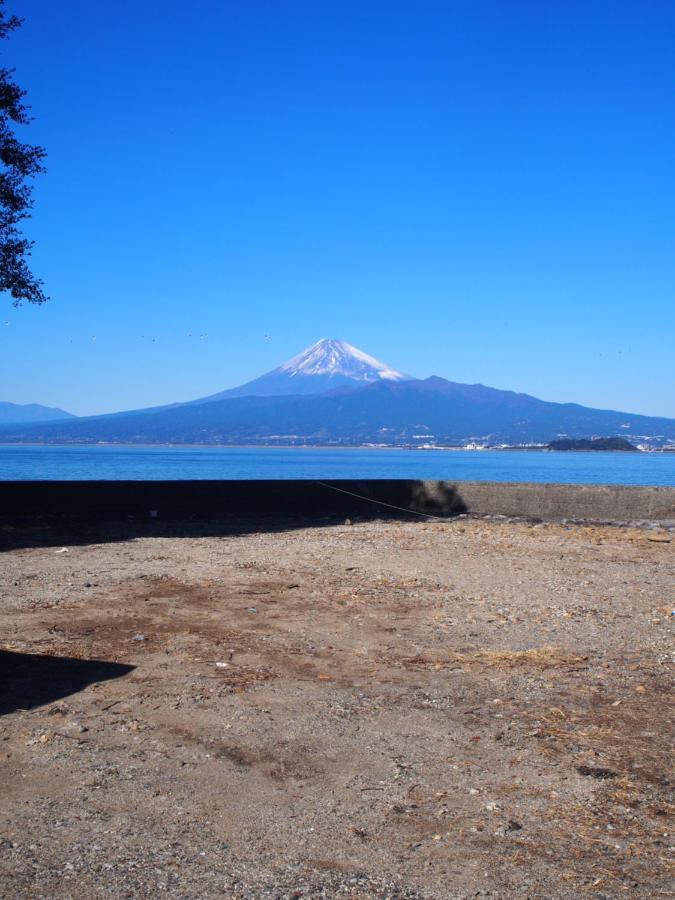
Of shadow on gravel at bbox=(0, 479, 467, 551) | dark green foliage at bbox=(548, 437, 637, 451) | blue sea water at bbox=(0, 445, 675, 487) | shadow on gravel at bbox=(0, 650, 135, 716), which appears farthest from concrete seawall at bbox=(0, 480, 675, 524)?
dark green foliage at bbox=(548, 437, 637, 451)

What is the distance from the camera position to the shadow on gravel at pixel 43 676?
16.4 feet

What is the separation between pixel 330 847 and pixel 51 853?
1.05 metres

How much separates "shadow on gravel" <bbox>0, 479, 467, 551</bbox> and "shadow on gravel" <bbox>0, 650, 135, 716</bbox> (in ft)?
23.0

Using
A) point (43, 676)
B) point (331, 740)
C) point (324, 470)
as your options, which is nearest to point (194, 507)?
point (43, 676)

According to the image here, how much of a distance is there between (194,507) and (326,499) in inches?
116

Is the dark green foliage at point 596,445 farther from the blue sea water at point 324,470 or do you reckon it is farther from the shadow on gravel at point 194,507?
the shadow on gravel at point 194,507

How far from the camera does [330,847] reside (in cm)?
329

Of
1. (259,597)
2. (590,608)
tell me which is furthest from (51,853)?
(590,608)

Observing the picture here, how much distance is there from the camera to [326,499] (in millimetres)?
18406

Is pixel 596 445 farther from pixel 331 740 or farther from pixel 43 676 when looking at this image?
pixel 331 740

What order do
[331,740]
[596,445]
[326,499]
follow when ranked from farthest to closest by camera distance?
[596,445] → [326,499] → [331,740]

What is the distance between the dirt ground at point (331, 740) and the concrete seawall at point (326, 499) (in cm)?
719

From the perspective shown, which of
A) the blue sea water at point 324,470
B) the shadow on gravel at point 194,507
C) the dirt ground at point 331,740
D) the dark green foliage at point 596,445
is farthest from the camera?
the dark green foliage at point 596,445

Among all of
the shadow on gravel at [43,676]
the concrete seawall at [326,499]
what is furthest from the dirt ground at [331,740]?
the concrete seawall at [326,499]
